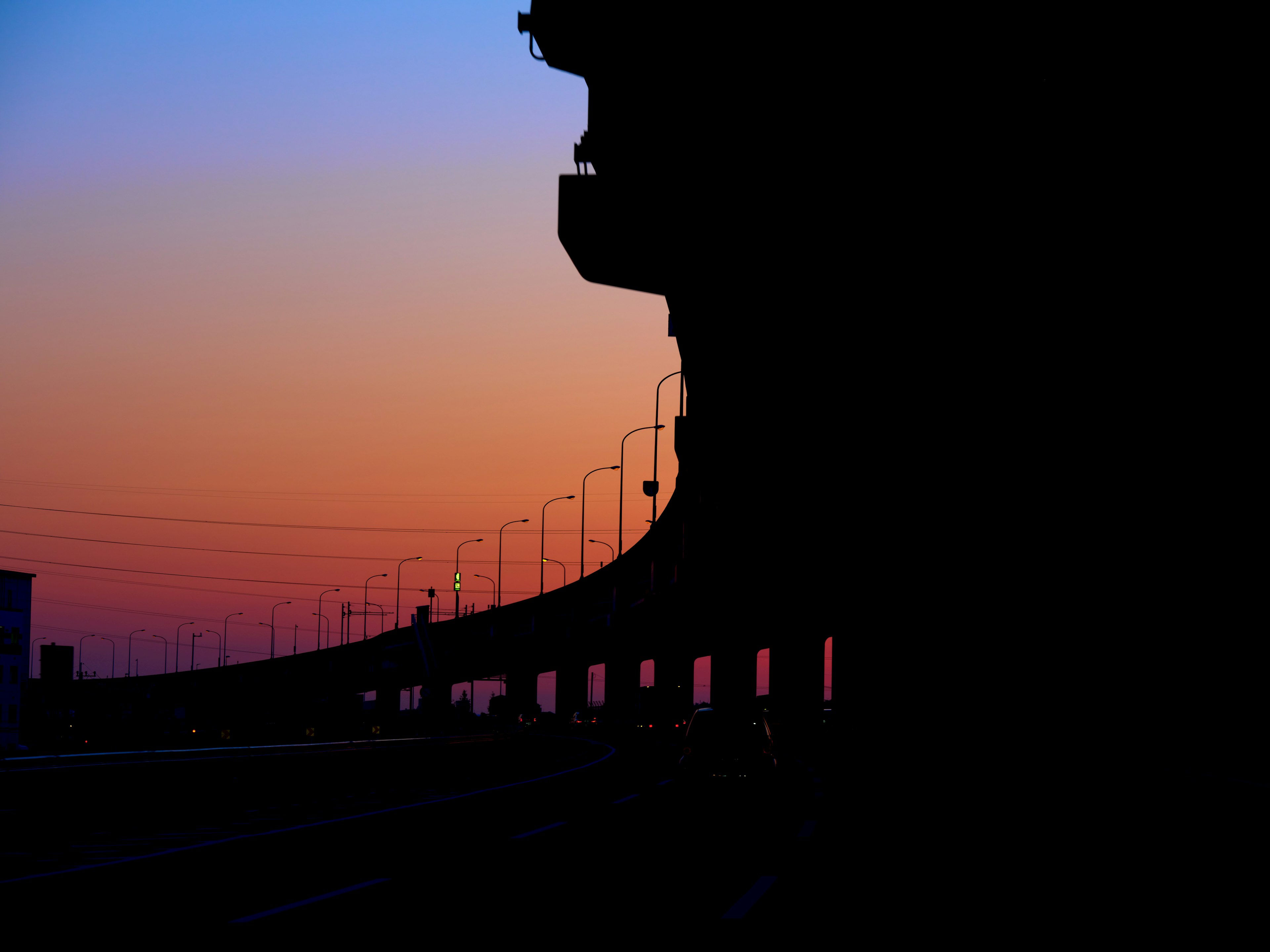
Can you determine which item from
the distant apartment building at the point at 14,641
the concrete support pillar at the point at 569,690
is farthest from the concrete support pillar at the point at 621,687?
the distant apartment building at the point at 14,641

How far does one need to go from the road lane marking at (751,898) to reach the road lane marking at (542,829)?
16.4 feet

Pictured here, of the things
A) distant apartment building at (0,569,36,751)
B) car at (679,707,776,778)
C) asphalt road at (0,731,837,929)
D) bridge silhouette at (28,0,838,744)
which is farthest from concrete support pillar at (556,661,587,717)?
car at (679,707,776,778)

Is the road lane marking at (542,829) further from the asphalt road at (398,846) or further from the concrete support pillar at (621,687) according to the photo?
the concrete support pillar at (621,687)

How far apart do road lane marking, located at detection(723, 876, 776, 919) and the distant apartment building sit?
11909 cm

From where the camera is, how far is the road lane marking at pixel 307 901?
10078 mm

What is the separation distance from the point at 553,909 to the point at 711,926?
59.0 inches

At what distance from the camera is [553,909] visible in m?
10.6

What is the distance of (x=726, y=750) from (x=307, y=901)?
11.4 m

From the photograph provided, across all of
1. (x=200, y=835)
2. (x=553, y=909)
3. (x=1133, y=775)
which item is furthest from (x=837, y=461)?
(x=553, y=909)

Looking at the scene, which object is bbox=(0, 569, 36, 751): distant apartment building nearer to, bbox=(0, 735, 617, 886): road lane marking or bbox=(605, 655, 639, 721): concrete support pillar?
bbox=(605, 655, 639, 721): concrete support pillar

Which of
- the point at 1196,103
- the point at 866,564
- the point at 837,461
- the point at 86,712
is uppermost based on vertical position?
the point at 1196,103

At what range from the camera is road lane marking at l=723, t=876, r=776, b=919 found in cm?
1037

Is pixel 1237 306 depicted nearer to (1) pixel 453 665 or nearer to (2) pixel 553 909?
(2) pixel 553 909

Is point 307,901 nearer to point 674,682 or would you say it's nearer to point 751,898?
point 751,898
